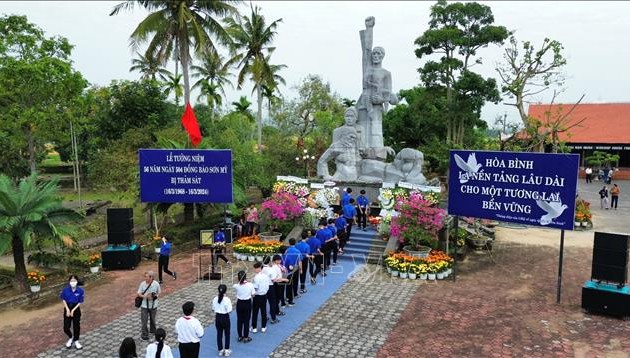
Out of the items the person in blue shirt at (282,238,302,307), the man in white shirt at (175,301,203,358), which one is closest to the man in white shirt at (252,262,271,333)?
the person in blue shirt at (282,238,302,307)

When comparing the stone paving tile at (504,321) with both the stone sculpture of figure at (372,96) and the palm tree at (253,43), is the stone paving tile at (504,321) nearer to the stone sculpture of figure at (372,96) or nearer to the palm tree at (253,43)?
the stone sculpture of figure at (372,96)

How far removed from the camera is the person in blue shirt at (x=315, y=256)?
1273 cm

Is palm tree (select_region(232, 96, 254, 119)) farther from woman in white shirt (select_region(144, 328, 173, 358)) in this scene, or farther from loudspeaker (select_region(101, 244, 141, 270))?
woman in white shirt (select_region(144, 328, 173, 358))

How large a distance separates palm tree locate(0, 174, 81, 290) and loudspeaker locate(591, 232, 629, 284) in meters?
12.7

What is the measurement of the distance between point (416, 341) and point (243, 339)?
3390 millimetres

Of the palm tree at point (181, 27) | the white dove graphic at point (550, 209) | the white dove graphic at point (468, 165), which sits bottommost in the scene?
the white dove graphic at point (550, 209)

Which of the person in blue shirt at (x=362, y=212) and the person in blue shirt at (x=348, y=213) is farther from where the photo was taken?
the person in blue shirt at (x=362, y=212)

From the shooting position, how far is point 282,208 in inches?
663

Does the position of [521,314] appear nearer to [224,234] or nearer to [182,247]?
[224,234]

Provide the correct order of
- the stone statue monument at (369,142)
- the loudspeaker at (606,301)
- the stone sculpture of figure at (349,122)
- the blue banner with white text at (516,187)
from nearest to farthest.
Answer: the loudspeaker at (606,301) < the blue banner with white text at (516,187) < the stone statue monument at (369,142) < the stone sculpture of figure at (349,122)

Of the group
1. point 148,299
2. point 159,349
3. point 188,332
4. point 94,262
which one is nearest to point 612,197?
point 94,262

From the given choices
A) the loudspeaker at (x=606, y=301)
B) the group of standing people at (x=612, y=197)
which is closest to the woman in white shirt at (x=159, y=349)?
the loudspeaker at (x=606, y=301)

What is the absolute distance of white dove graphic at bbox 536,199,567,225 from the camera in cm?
1180

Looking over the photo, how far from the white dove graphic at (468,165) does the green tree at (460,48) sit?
18.1 meters
